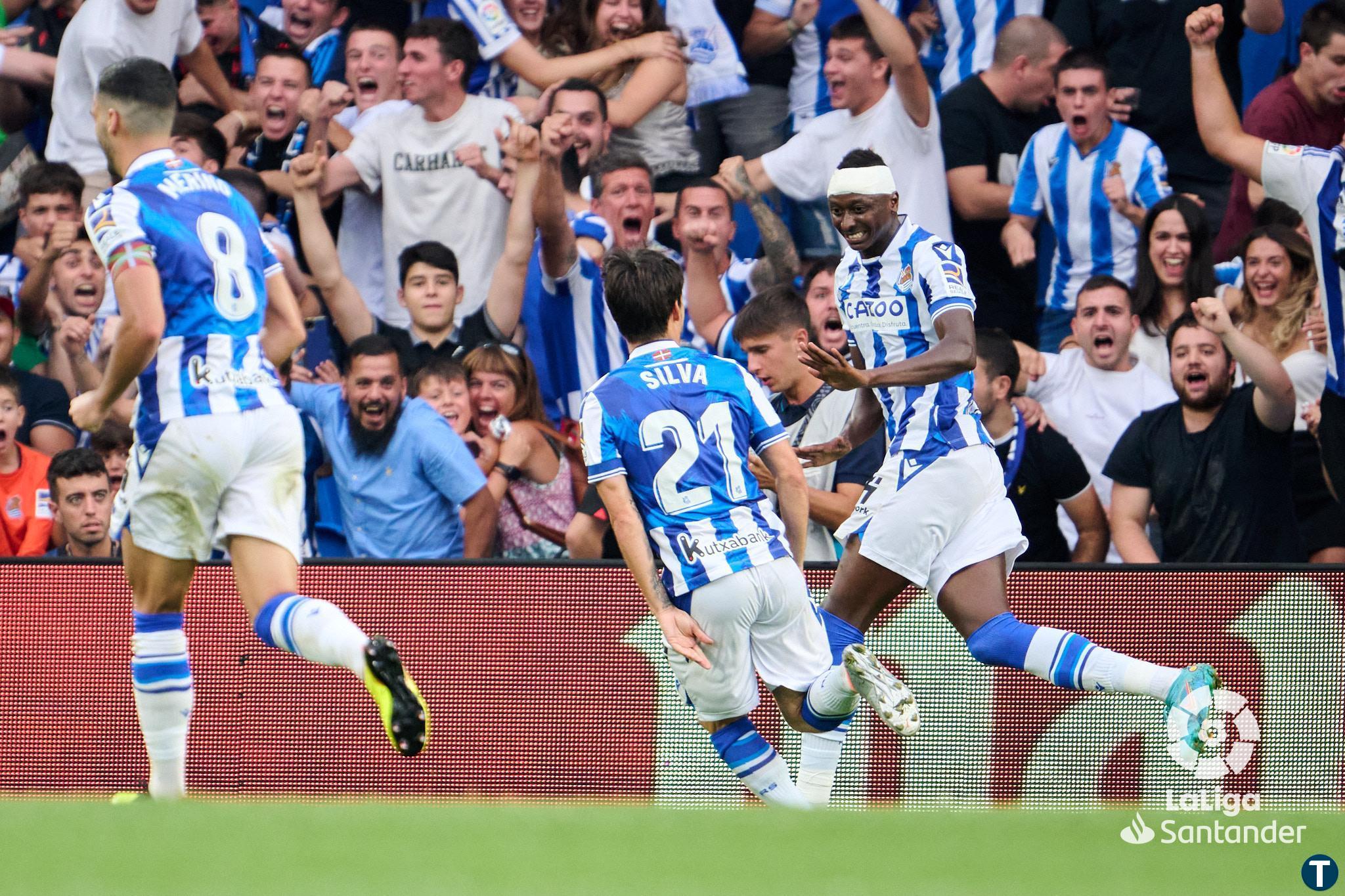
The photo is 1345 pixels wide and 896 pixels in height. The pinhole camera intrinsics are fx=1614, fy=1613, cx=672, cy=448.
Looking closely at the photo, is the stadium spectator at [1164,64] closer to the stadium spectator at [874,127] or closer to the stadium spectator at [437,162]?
the stadium spectator at [874,127]

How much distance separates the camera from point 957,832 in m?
3.88

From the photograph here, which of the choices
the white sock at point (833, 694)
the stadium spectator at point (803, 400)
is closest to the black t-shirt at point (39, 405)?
the stadium spectator at point (803, 400)

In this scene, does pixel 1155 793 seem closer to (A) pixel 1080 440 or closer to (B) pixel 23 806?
(A) pixel 1080 440

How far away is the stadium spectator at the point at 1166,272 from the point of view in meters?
7.74

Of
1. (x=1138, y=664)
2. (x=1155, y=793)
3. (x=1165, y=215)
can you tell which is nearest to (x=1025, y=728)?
(x=1155, y=793)

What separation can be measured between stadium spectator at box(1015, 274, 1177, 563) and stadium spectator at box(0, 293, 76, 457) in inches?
185

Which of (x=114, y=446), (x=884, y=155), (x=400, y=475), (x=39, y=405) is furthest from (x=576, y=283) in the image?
(x=39, y=405)

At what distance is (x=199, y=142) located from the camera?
8.24m

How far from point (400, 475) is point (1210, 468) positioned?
3713 millimetres

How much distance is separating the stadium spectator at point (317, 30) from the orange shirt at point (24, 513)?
2.71 metres

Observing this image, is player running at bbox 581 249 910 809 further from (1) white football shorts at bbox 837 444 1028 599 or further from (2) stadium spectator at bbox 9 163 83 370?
(2) stadium spectator at bbox 9 163 83 370

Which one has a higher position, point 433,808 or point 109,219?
point 109,219

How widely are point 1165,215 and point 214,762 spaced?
16.5 feet

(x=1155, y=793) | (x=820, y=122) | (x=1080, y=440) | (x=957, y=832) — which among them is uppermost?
(x=820, y=122)
